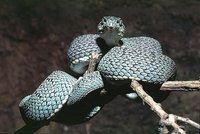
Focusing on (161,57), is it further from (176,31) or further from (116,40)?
(176,31)

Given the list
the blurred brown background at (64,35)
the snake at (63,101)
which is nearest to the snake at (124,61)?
the snake at (63,101)

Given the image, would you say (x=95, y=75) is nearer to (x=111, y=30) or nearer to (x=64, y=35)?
(x=111, y=30)

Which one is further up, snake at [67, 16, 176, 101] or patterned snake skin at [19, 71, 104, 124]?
snake at [67, 16, 176, 101]

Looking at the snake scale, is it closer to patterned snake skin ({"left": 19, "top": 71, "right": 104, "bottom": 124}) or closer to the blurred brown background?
patterned snake skin ({"left": 19, "top": 71, "right": 104, "bottom": 124})

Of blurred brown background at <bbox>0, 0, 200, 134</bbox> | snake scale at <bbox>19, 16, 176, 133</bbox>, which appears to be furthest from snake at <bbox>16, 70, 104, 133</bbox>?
blurred brown background at <bbox>0, 0, 200, 134</bbox>

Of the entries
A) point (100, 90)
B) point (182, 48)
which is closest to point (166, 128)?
point (100, 90)

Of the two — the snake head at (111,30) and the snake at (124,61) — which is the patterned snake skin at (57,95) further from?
the snake head at (111,30)
